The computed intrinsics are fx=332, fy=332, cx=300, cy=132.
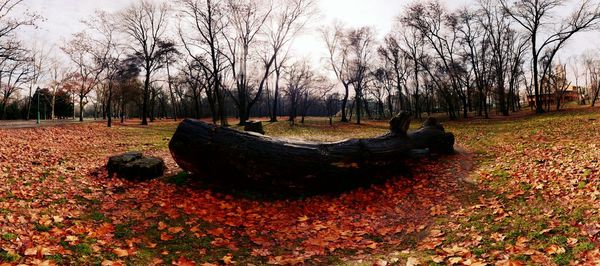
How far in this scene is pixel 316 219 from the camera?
730 centimetres

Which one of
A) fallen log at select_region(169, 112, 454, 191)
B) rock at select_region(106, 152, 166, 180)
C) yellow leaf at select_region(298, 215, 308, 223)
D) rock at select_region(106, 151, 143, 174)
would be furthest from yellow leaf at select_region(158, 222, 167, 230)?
rock at select_region(106, 151, 143, 174)

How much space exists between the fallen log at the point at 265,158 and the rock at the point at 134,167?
0.98 meters

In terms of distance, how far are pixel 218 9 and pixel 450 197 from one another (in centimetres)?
2810

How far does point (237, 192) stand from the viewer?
8.76m

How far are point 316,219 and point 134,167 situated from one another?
5.53 metres

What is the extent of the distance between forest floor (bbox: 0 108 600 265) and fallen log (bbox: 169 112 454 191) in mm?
484

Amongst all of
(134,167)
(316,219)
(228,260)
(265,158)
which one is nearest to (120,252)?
(228,260)

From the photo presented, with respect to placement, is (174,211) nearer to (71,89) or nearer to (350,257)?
(350,257)

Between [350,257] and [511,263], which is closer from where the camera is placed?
[511,263]

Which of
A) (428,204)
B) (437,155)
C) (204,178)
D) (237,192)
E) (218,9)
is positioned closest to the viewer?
(428,204)

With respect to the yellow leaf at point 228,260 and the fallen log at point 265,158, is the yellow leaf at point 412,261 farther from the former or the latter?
the fallen log at point 265,158

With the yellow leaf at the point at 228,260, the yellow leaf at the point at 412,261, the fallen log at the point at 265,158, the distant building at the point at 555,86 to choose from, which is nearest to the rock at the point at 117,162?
the fallen log at the point at 265,158

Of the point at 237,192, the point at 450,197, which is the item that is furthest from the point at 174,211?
the point at 450,197

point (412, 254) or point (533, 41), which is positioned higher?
point (533, 41)
